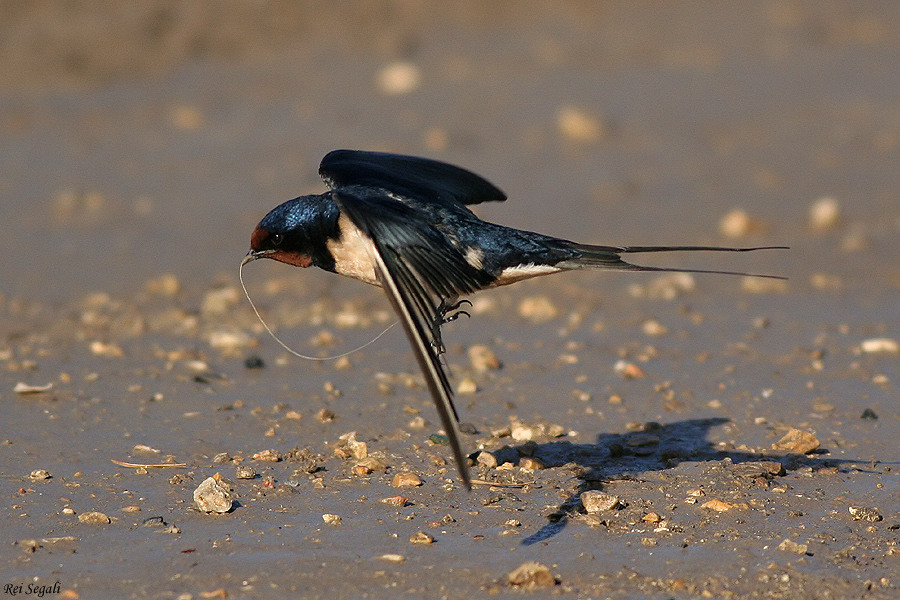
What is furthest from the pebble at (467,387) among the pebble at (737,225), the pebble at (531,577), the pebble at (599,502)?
the pebble at (737,225)

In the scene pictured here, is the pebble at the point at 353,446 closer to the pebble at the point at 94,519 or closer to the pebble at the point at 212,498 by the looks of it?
the pebble at the point at 212,498

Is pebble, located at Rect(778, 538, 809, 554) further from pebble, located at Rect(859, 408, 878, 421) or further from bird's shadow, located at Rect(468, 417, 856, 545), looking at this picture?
pebble, located at Rect(859, 408, 878, 421)

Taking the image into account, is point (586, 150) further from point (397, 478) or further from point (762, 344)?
point (397, 478)

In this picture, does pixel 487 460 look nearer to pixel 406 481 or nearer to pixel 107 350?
pixel 406 481

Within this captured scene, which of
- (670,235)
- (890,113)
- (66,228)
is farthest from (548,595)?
(890,113)

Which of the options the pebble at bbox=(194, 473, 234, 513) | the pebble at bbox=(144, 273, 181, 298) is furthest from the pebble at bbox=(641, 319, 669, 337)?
the pebble at bbox=(194, 473, 234, 513)

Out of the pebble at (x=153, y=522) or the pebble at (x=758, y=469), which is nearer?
the pebble at (x=153, y=522)

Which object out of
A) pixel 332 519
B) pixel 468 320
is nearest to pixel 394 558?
pixel 332 519
